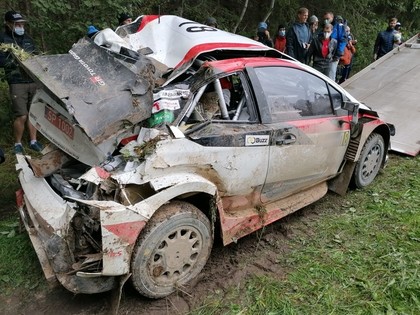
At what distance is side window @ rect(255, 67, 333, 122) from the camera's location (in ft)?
11.0

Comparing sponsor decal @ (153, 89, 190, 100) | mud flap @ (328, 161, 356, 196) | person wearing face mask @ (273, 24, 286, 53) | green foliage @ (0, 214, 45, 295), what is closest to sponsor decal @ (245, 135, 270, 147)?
sponsor decal @ (153, 89, 190, 100)

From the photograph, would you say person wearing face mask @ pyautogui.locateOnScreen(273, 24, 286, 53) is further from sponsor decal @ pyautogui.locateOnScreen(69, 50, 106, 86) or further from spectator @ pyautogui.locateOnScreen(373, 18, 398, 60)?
sponsor decal @ pyautogui.locateOnScreen(69, 50, 106, 86)

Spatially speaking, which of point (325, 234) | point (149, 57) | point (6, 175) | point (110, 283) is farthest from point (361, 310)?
point (6, 175)

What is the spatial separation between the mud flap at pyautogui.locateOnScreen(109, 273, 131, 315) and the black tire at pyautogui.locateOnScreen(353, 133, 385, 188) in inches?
116

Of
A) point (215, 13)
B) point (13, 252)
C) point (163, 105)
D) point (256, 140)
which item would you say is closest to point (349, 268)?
point (256, 140)

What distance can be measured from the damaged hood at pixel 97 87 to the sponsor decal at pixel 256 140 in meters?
0.80

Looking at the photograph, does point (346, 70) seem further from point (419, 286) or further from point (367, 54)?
point (419, 286)

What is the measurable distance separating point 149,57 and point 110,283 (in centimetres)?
185

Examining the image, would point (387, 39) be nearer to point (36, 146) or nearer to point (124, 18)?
point (124, 18)

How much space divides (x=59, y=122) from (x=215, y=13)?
7.48 metres

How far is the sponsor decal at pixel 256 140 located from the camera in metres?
3.05

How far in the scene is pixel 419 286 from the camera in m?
2.90

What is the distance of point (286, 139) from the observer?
3332 mm

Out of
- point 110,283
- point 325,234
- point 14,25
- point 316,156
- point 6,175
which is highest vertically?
point 14,25
